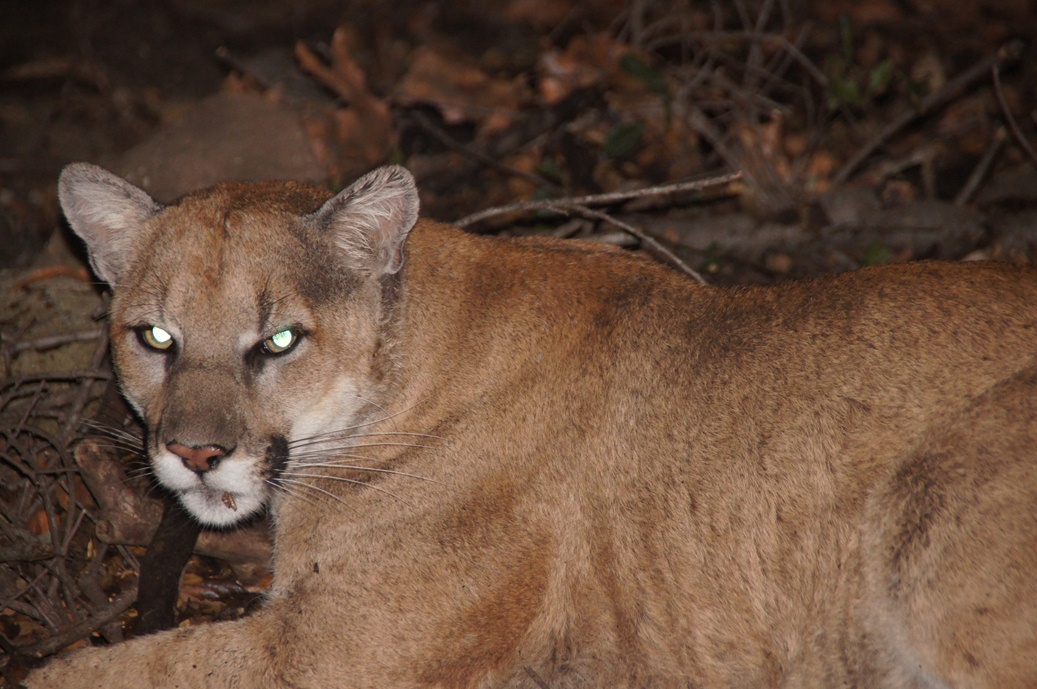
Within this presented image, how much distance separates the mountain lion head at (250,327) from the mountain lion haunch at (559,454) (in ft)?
0.05

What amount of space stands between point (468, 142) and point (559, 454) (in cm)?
583

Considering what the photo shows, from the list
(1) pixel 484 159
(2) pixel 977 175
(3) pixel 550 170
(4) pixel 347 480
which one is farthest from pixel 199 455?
(2) pixel 977 175

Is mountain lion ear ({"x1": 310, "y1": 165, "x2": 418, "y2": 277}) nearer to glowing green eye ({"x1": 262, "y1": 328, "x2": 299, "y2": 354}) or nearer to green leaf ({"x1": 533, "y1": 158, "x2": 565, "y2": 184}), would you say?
glowing green eye ({"x1": 262, "y1": 328, "x2": 299, "y2": 354})

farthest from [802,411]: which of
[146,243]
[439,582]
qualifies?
[146,243]

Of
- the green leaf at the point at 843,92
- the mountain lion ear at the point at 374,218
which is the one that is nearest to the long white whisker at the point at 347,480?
the mountain lion ear at the point at 374,218

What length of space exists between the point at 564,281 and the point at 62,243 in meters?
4.32

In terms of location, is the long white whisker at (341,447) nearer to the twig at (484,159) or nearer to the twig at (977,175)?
the twig at (484,159)

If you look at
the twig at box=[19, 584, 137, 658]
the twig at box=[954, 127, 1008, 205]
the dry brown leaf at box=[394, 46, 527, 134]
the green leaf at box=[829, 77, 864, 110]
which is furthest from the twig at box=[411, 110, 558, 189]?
the twig at box=[19, 584, 137, 658]

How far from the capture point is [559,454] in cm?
455

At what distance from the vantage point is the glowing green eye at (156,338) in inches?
178

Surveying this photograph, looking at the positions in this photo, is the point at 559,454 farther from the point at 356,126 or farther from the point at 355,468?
the point at 356,126

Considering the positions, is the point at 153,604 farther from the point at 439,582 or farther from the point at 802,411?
the point at 802,411

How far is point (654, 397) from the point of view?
179 inches

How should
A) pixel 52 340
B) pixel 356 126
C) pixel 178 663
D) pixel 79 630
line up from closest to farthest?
pixel 178 663, pixel 79 630, pixel 52 340, pixel 356 126
